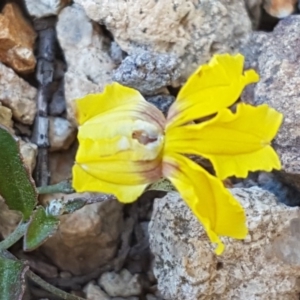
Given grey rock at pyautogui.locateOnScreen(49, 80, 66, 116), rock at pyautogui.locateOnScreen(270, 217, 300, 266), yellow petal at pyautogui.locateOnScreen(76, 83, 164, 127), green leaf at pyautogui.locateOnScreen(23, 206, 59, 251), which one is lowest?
rock at pyautogui.locateOnScreen(270, 217, 300, 266)

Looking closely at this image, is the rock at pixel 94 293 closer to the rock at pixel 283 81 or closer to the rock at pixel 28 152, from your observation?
the rock at pixel 28 152

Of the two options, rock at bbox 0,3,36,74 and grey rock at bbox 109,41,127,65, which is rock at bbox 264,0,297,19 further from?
rock at bbox 0,3,36,74

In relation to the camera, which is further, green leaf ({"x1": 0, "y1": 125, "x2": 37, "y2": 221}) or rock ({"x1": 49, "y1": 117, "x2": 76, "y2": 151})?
rock ({"x1": 49, "y1": 117, "x2": 76, "y2": 151})

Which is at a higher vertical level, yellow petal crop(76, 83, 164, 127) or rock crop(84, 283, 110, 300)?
yellow petal crop(76, 83, 164, 127)

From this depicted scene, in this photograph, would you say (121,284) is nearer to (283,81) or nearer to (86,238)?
(86,238)

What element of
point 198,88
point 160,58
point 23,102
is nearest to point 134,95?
point 198,88

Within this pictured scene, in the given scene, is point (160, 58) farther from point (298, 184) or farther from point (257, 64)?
point (298, 184)

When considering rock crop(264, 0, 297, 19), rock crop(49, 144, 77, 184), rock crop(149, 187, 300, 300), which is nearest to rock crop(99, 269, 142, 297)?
rock crop(149, 187, 300, 300)

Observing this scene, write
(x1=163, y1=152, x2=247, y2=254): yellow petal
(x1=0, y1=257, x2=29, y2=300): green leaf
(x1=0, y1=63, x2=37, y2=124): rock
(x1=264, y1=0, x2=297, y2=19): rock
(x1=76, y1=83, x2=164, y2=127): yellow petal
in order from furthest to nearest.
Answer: (x1=264, y1=0, x2=297, y2=19): rock, (x1=0, y1=63, x2=37, y2=124): rock, (x1=0, y1=257, x2=29, y2=300): green leaf, (x1=76, y1=83, x2=164, y2=127): yellow petal, (x1=163, y1=152, x2=247, y2=254): yellow petal

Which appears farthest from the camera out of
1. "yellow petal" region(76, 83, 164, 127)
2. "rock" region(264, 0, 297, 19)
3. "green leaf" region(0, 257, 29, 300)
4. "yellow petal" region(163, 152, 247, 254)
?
"rock" region(264, 0, 297, 19)

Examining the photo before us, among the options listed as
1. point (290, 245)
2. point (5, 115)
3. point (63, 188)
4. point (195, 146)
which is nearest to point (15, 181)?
point (63, 188)

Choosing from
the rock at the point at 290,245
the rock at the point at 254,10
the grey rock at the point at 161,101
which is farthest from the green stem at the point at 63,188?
the rock at the point at 254,10
